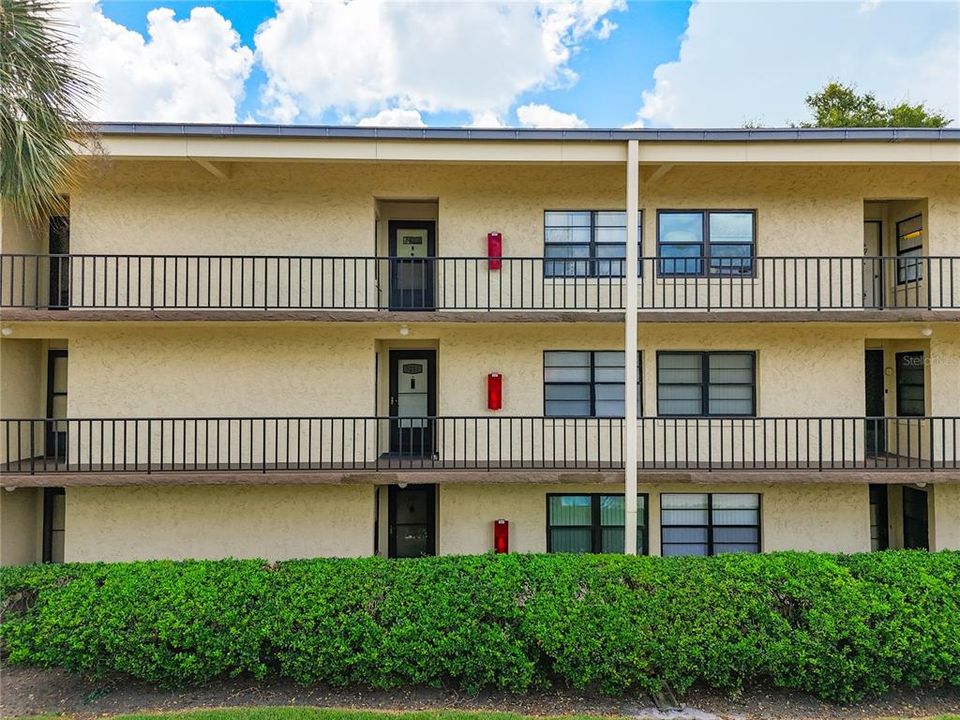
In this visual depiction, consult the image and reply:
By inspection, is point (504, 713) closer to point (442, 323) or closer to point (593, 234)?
point (442, 323)

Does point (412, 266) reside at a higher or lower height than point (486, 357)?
higher

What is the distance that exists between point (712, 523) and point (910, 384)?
16.3 ft

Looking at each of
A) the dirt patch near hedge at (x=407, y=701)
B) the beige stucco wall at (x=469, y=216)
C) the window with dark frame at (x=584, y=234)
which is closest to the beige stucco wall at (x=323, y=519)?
the dirt patch near hedge at (x=407, y=701)

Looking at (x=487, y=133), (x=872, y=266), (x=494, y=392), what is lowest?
(x=494, y=392)

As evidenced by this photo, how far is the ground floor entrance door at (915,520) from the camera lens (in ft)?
32.9

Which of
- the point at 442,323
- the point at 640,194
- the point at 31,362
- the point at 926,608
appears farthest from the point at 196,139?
the point at 926,608

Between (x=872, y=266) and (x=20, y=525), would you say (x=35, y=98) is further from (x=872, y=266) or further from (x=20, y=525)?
(x=872, y=266)

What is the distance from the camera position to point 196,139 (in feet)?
27.5

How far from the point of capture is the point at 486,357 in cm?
989

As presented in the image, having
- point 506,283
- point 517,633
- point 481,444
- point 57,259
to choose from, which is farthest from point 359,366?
point 57,259

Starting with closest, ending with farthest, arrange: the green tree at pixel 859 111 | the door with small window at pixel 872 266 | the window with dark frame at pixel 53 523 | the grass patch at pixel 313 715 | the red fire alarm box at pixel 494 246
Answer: the grass patch at pixel 313 715 < the red fire alarm box at pixel 494 246 < the window with dark frame at pixel 53 523 < the door with small window at pixel 872 266 < the green tree at pixel 859 111

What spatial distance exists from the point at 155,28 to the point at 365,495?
13.7 m

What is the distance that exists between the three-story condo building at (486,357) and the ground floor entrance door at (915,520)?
98 millimetres

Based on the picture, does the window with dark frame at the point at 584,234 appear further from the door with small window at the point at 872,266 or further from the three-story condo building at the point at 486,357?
the door with small window at the point at 872,266
